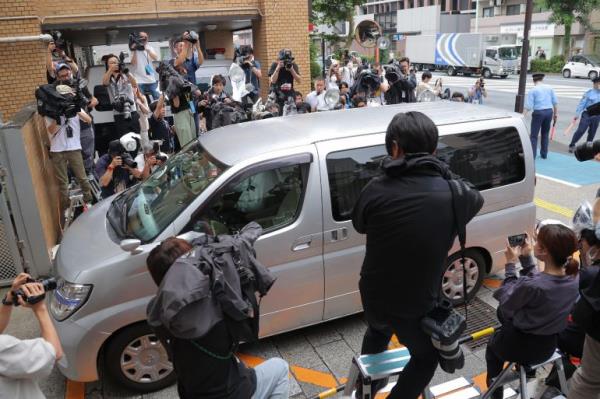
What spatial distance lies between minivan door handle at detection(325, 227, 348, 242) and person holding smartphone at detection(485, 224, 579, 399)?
1.35 metres

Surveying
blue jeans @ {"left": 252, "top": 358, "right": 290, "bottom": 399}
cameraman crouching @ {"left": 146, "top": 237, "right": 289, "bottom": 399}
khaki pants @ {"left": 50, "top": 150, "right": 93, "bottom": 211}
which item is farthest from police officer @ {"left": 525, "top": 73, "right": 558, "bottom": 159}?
cameraman crouching @ {"left": 146, "top": 237, "right": 289, "bottom": 399}

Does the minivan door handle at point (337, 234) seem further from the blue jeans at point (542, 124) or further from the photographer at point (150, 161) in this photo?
the blue jeans at point (542, 124)

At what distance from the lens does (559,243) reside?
276 cm

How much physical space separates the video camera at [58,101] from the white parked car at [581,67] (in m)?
33.0

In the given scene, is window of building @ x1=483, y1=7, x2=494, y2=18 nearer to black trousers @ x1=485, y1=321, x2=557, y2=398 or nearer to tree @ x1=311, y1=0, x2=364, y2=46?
tree @ x1=311, y1=0, x2=364, y2=46

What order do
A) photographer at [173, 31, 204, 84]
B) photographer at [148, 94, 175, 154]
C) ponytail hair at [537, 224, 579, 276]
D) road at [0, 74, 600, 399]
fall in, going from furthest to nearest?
1. photographer at [173, 31, 204, 84]
2. photographer at [148, 94, 175, 154]
3. road at [0, 74, 600, 399]
4. ponytail hair at [537, 224, 579, 276]

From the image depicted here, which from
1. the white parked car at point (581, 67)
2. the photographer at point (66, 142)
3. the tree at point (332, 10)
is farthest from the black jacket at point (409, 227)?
the white parked car at point (581, 67)

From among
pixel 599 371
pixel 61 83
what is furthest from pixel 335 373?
pixel 61 83

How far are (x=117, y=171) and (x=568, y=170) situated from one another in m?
8.22

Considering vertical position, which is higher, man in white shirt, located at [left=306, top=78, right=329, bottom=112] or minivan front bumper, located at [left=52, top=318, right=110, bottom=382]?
man in white shirt, located at [left=306, top=78, right=329, bottom=112]

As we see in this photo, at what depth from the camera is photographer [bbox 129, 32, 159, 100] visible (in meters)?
9.15

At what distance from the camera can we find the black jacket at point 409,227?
8.09ft

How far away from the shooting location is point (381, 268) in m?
2.62

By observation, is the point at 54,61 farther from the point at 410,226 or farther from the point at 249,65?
the point at 410,226
